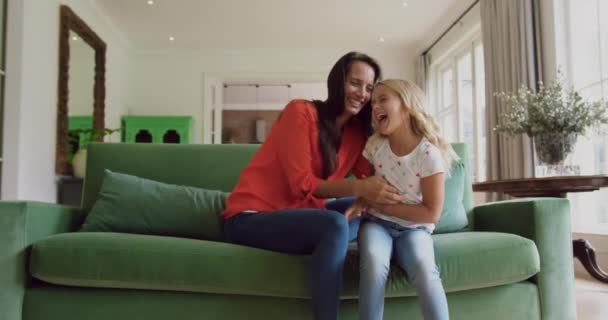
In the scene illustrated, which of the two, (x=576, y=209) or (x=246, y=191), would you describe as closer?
(x=246, y=191)

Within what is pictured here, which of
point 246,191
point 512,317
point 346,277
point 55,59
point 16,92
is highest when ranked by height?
point 55,59

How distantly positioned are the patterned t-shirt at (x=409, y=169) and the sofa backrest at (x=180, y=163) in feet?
2.15

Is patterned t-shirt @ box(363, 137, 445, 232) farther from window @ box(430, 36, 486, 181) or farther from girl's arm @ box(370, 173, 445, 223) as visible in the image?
window @ box(430, 36, 486, 181)

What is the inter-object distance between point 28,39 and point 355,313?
3.57m

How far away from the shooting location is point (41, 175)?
4.16 metres

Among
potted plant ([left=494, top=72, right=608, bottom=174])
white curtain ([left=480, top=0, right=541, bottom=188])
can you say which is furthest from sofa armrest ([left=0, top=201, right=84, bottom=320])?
white curtain ([left=480, top=0, right=541, bottom=188])

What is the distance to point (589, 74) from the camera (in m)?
3.64

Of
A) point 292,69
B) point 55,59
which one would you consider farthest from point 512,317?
point 292,69

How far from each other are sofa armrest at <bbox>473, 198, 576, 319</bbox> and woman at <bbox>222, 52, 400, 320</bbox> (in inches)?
20.9

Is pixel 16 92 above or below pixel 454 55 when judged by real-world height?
below

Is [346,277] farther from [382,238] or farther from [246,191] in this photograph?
[246,191]

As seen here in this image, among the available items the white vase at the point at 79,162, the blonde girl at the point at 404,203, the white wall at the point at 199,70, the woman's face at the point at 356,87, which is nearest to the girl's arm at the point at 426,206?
the blonde girl at the point at 404,203

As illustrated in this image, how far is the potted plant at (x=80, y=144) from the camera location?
4516mm

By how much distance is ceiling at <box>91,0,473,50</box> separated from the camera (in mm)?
5223
